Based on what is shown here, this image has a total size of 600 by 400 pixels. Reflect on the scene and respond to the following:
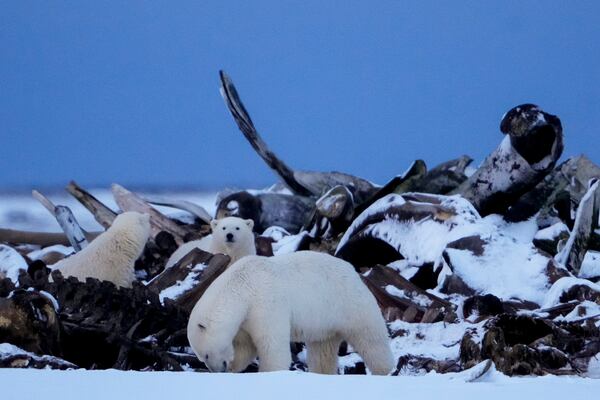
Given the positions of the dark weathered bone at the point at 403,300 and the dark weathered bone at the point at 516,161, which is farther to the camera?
the dark weathered bone at the point at 516,161

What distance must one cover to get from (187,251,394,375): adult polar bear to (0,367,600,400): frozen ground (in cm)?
204

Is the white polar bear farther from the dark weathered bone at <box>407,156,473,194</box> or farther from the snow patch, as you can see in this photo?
the snow patch

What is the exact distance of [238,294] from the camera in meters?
5.30

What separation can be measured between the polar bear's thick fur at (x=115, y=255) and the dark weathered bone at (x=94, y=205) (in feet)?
5.77

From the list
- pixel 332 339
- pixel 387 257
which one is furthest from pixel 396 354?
pixel 387 257

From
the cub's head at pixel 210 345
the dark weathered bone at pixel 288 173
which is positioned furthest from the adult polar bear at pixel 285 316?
the dark weathered bone at pixel 288 173

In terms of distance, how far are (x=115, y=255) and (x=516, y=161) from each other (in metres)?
2.75

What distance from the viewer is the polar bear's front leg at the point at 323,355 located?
18.7ft

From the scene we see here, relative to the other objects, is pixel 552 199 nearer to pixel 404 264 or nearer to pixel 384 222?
pixel 384 222

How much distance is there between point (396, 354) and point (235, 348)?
78 cm

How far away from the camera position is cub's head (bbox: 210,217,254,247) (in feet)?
27.8

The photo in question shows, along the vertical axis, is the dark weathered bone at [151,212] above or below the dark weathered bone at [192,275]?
below

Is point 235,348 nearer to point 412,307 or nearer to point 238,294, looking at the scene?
point 238,294

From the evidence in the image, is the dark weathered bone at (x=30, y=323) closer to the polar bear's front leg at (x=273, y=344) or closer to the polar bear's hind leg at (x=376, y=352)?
the polar bear's front leg at (x=273, y=344)
